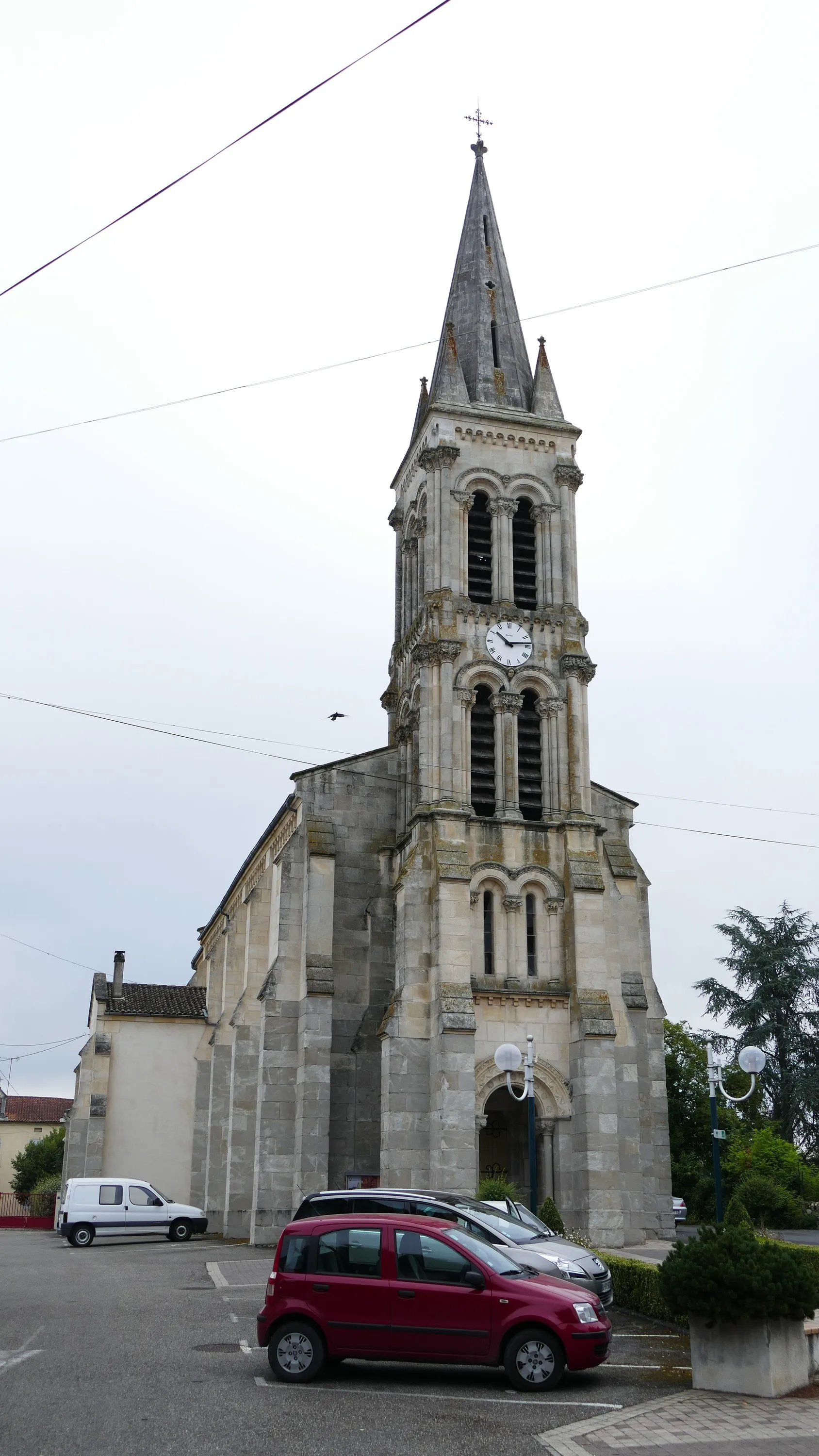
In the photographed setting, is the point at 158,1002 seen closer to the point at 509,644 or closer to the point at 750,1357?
the point at 509,644

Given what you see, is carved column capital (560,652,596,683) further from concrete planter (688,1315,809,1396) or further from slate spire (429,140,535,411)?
concrete planter (688,1315,809,1396)

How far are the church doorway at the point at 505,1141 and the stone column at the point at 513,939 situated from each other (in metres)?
2.87

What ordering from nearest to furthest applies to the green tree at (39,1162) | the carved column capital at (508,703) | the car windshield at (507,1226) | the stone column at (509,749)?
the car windshield at (507,1226) < the stone column at (509,749) < the carved column capital at (508,703) < the green tree at (39,1162)

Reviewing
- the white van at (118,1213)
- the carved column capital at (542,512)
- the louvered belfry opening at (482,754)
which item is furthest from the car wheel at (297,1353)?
the carved column capital at (542,512)

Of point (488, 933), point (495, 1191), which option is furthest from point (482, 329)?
point (495, 1191)

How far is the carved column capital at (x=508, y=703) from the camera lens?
3366 centimetres

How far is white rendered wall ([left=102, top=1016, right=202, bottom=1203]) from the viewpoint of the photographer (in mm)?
45219

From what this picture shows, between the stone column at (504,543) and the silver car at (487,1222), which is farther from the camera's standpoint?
the stone column at (504,543)

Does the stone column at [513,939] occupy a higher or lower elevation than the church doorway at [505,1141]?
higher

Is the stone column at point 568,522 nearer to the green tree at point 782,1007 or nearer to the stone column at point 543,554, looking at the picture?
the stone column at point 543,554

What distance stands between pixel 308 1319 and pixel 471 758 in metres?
21.4

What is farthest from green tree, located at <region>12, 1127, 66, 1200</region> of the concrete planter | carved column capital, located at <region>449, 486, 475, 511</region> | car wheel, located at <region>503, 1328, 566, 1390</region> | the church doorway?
the concrete planter

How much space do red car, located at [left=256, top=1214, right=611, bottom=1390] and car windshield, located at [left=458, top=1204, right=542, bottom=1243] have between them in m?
1.83

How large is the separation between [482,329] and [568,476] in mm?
6127
